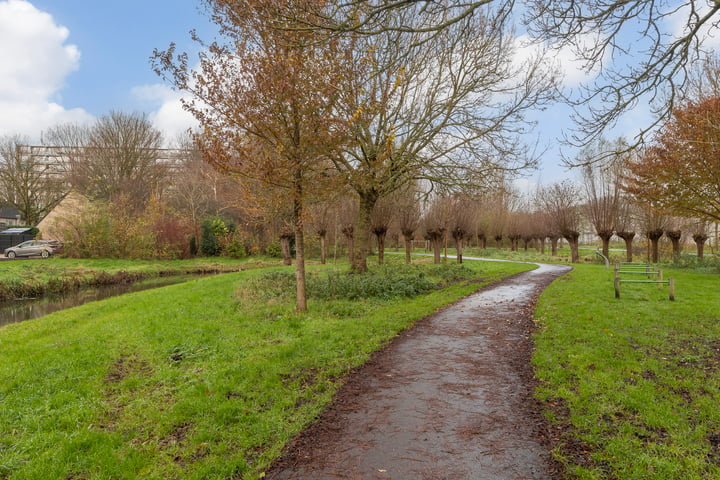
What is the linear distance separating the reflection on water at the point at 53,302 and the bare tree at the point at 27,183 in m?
26.3

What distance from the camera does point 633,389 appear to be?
4605 mm

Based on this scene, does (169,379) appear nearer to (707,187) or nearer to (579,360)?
(579,360)

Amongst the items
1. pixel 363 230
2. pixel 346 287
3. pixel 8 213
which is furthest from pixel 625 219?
pixel 8 213

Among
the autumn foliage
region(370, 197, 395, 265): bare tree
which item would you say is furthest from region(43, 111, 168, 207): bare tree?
the autumn foliage

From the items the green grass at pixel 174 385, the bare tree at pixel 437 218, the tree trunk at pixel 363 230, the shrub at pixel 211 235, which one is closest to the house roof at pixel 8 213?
the shrub at pixel 211 235

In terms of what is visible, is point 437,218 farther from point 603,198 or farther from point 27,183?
point 27,183

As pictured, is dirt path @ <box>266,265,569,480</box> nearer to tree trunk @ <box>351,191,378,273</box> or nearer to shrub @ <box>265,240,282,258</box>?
tree trunk @ <box>351,191,378,273</box>

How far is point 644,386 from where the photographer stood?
4711 mm

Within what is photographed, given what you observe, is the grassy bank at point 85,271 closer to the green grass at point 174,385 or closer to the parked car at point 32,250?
the parked car at point 32,250

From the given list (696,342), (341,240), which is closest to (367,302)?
(696,342)

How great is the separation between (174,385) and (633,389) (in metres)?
5.92

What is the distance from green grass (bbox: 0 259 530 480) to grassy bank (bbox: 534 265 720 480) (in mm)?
2712

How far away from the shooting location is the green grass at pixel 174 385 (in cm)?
375

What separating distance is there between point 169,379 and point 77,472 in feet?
7.15
